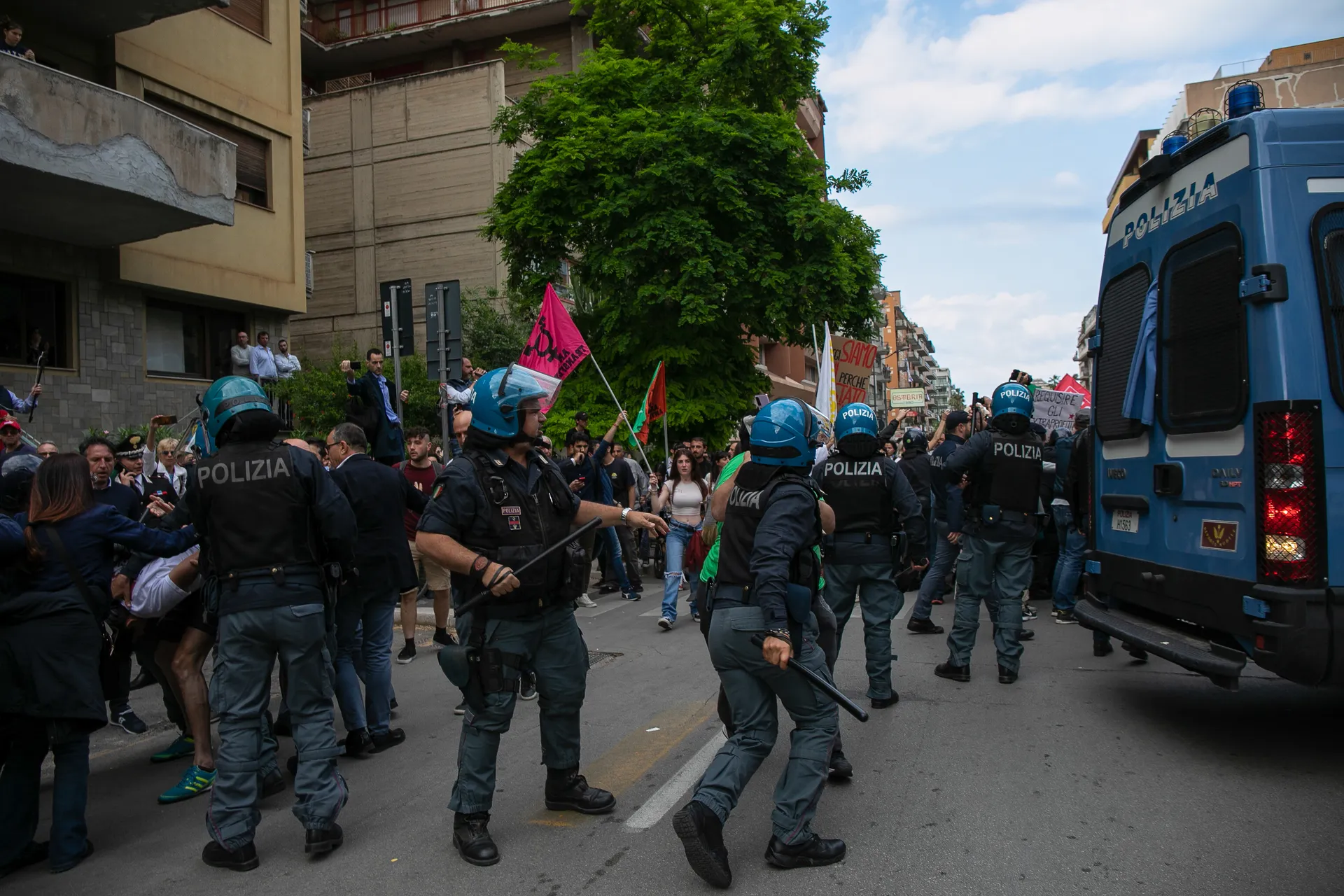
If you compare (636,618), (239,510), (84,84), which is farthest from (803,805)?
(84,84)

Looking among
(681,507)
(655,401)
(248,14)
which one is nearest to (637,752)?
(681,507)

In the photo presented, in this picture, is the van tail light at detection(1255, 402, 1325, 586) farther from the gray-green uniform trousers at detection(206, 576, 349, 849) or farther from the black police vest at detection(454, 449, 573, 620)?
the gray-green uniform trousers at detection(206, 576, 349, 849)

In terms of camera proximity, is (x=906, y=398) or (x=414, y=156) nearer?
(x=414, y=156)

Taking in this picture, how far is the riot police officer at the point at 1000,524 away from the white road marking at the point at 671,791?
7.94 ft

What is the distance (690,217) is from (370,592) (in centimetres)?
1386

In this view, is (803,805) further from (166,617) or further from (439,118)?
(439,118)

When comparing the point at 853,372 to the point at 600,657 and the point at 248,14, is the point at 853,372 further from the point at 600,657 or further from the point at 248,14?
the point at 248,14

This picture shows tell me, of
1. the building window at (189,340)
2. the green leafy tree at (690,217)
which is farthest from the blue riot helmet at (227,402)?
the green leafy tree at (690,217)

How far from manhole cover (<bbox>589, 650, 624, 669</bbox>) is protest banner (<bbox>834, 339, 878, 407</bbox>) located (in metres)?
7.30

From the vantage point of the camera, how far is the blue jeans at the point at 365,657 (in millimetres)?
5777

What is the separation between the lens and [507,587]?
399cm

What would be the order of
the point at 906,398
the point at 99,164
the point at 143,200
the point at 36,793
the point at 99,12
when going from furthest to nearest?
1. the point at 906,398
2. the point at 99,12
3. the point at 143,200
4. the point at 99,164
5. the point at 36,793

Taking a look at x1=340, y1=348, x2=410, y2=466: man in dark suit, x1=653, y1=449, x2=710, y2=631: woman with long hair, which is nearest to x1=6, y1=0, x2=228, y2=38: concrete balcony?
x1=340, y1=348, x2=410, y2=466: man in dark suit

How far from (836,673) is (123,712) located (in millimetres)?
4979
